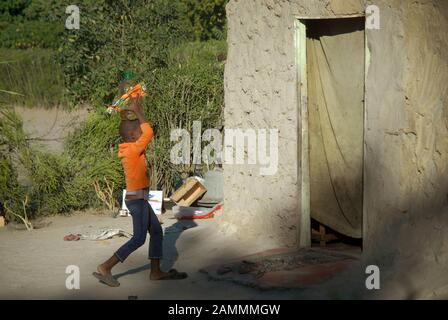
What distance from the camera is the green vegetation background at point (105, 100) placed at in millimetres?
9836

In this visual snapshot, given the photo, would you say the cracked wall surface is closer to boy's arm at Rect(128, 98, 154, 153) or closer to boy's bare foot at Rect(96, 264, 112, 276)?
boy's arm at Rect(128, 98, 154, 153)

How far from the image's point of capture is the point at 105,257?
25.5 ft

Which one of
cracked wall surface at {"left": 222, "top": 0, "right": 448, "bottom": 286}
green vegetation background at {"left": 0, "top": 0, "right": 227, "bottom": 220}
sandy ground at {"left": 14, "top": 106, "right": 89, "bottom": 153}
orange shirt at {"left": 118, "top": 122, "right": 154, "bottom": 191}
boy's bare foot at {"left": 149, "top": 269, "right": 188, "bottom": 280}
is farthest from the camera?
sandy ground at {"left": 14, "top": 106, "right": 89, "bottom": 153}

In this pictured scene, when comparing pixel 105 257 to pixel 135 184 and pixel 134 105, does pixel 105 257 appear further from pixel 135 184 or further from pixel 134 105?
pixel 134 105

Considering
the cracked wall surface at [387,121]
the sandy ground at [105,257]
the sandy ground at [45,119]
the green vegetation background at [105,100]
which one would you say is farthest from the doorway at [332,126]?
the sandy ground at [45,119]

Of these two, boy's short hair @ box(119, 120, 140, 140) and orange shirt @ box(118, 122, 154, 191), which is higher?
boy's short hair @ box(119, 120, 140, 140)

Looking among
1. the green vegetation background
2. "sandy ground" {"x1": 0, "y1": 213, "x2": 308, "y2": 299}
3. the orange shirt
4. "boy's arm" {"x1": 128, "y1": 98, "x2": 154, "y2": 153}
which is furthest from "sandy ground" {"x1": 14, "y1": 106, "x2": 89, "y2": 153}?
the orange shirt

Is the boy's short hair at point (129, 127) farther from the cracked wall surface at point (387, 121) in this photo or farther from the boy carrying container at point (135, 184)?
the cracked wall surface at point (387, 121)

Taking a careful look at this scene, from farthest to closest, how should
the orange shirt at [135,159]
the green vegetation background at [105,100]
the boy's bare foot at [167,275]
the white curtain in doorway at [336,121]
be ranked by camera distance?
the green vegetation background at [105,100], the white curtain in doorway at [336,121], the boy's bare foot at [167,275], the orange shirt at [135,159]

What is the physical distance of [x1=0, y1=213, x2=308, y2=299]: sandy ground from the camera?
6.46 metres

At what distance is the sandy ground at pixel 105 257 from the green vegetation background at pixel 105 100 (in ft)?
2.20

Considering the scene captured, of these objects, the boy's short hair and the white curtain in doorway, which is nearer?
the boy's short hair

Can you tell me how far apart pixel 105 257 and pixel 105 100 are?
4.91m

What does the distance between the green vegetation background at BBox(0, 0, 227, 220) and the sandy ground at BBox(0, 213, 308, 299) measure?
0.67 m
